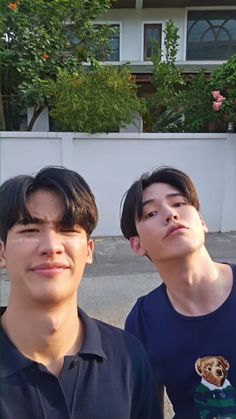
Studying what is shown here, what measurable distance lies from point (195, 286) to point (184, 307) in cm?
7

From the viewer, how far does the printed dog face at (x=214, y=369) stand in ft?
3.51

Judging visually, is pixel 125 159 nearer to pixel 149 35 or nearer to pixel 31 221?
pixel 149 35

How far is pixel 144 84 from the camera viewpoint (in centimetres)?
857

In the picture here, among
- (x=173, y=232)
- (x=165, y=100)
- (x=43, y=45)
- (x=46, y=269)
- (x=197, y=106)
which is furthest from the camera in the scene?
(x=165, y=100)

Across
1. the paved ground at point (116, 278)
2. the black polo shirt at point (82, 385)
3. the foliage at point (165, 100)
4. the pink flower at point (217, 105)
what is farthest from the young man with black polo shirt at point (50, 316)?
the foliage at point (165, 100)

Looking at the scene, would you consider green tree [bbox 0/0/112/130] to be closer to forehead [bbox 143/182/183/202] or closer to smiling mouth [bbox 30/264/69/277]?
Result: forehead [bbox 143/182/183/202]

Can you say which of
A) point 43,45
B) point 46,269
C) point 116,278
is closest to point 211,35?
point 43,45

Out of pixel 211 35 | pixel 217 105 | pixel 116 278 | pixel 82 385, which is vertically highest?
pixel 211 35

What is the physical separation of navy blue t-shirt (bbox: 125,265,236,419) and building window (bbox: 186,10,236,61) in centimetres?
773

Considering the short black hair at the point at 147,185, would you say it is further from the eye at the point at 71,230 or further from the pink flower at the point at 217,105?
the pink flower at the point at 217,105

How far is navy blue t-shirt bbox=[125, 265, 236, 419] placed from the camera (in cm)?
108

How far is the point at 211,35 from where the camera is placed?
8.04 metres

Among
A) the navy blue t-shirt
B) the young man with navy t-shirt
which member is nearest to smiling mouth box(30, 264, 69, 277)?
the young man with navy t-shirt

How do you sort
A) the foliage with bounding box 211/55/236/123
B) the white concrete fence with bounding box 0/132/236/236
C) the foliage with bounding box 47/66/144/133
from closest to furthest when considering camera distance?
1. the foliage with bounding box 47/66/144/133
2. the white concrete fence with bounding box 0/132/236/236
3. the foliage with bounding box 211/55/236/123
